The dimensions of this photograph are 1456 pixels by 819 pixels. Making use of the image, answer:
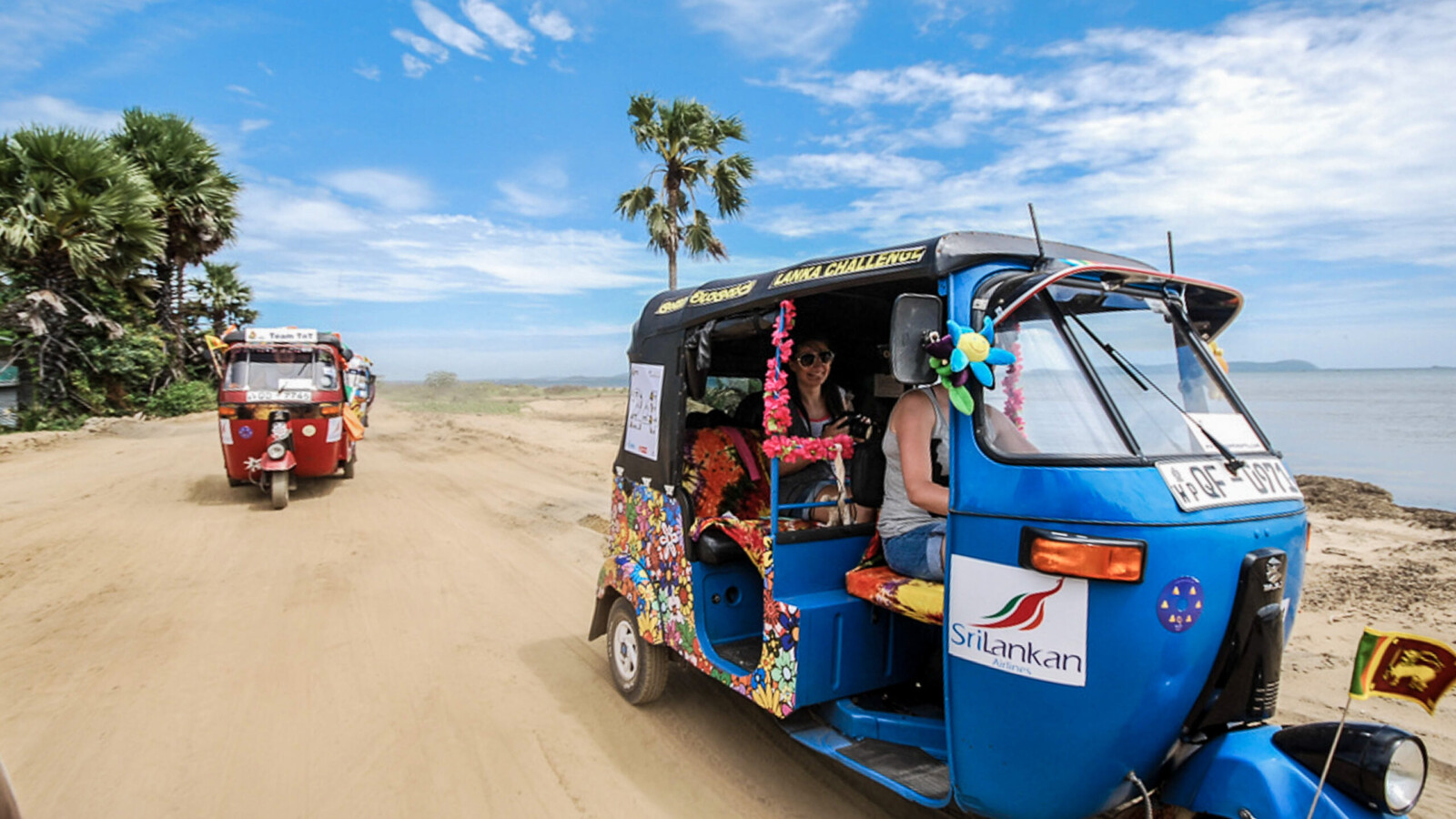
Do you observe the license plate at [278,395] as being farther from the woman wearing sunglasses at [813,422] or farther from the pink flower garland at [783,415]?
the pink flower garland at [783,415]

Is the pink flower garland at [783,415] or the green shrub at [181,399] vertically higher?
the pink flower garland at [783,415]

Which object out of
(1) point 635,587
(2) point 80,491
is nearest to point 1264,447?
(1) point 635,587

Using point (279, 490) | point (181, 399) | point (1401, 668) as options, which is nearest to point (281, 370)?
point (279, 490)

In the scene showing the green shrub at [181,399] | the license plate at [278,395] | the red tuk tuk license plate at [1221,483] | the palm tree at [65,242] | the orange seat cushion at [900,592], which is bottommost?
the green shrub at [181,399]

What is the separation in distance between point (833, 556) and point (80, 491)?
41.7 feet

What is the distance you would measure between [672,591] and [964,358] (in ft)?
8.00

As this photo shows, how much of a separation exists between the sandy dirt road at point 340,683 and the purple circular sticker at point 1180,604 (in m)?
1.82

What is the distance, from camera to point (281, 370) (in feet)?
37.8

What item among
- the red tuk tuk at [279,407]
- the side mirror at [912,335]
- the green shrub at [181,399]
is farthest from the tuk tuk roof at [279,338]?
the green shrub at [181,399]

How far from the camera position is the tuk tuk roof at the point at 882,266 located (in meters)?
2.91

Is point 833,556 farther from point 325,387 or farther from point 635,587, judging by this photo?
point 325,387

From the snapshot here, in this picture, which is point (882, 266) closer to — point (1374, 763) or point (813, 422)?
point (813, 422)

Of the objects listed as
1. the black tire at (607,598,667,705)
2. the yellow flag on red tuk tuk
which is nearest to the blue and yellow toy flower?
the black tire at (607,598,667,705)

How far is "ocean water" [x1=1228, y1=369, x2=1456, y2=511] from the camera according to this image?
13.2 metres
